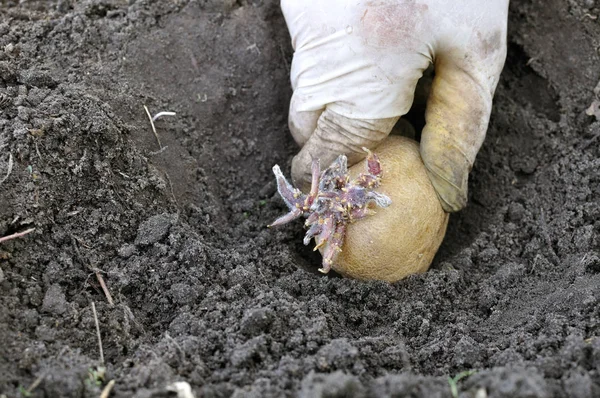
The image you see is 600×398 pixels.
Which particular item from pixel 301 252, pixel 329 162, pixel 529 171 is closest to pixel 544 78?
pixel 529 171

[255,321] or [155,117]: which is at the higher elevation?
[155,117]

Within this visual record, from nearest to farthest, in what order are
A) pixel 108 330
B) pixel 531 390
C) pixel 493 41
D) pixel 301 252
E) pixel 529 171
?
1. pixel 531 390
2. pixel 108 330
3. pixel 493 41
4. pixel 301 252
5. pixel 529 171

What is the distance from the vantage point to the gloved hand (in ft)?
8.35

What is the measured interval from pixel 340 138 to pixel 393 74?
38 cm

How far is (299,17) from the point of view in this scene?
9.04ft

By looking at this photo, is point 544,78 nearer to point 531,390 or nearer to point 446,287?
point 446,287

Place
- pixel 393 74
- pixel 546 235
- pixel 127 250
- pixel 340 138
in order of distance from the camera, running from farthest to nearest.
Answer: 1. pixel 546 235
2. pixel 340 138
3. pixel 393 74
4. pixel 127 250

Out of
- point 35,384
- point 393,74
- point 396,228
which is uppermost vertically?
point 393,74

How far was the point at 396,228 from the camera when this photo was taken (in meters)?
2.67

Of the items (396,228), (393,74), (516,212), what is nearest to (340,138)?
(393,74)

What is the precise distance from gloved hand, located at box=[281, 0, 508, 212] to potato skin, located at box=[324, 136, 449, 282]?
93mm

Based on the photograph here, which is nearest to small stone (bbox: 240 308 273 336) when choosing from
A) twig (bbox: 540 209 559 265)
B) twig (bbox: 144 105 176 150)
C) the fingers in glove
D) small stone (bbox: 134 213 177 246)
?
small stone (bbox: 134 213 177 246)

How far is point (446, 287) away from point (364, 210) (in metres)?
0.54

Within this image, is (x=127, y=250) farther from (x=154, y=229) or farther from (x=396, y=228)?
(x=396, y=228)
